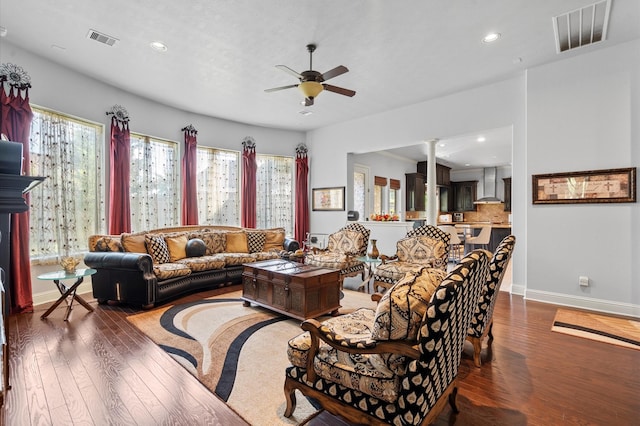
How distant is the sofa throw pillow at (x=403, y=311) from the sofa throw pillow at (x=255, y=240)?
474 cm

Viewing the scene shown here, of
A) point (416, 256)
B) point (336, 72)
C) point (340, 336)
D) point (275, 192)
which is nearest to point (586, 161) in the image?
point (416, 256)

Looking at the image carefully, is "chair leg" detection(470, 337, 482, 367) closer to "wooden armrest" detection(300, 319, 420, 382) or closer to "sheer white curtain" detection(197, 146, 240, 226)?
"wooden armrest" detection(300, 319, 420, 382)

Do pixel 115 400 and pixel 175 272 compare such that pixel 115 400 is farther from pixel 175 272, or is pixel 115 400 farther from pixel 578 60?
pixel 578 60

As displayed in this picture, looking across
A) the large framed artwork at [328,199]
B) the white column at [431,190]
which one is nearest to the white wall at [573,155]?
the white column at [431,190]

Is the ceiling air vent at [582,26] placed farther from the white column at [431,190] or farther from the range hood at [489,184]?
the range hood at [489,184]

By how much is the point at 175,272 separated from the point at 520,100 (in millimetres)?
5709

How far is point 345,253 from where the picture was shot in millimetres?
5121

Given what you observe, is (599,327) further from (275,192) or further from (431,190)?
(275,192)

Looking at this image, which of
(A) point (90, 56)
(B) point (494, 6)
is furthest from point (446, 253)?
(A) point (90, 56)

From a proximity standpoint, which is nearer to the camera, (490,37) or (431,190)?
(490,37)

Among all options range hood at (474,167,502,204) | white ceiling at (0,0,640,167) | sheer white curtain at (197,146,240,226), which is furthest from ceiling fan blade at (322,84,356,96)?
range hood at (474,167,502,204)

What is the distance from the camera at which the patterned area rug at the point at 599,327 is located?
3109 millimetres

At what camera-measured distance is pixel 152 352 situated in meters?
2.78

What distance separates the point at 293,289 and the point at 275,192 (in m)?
4.37
